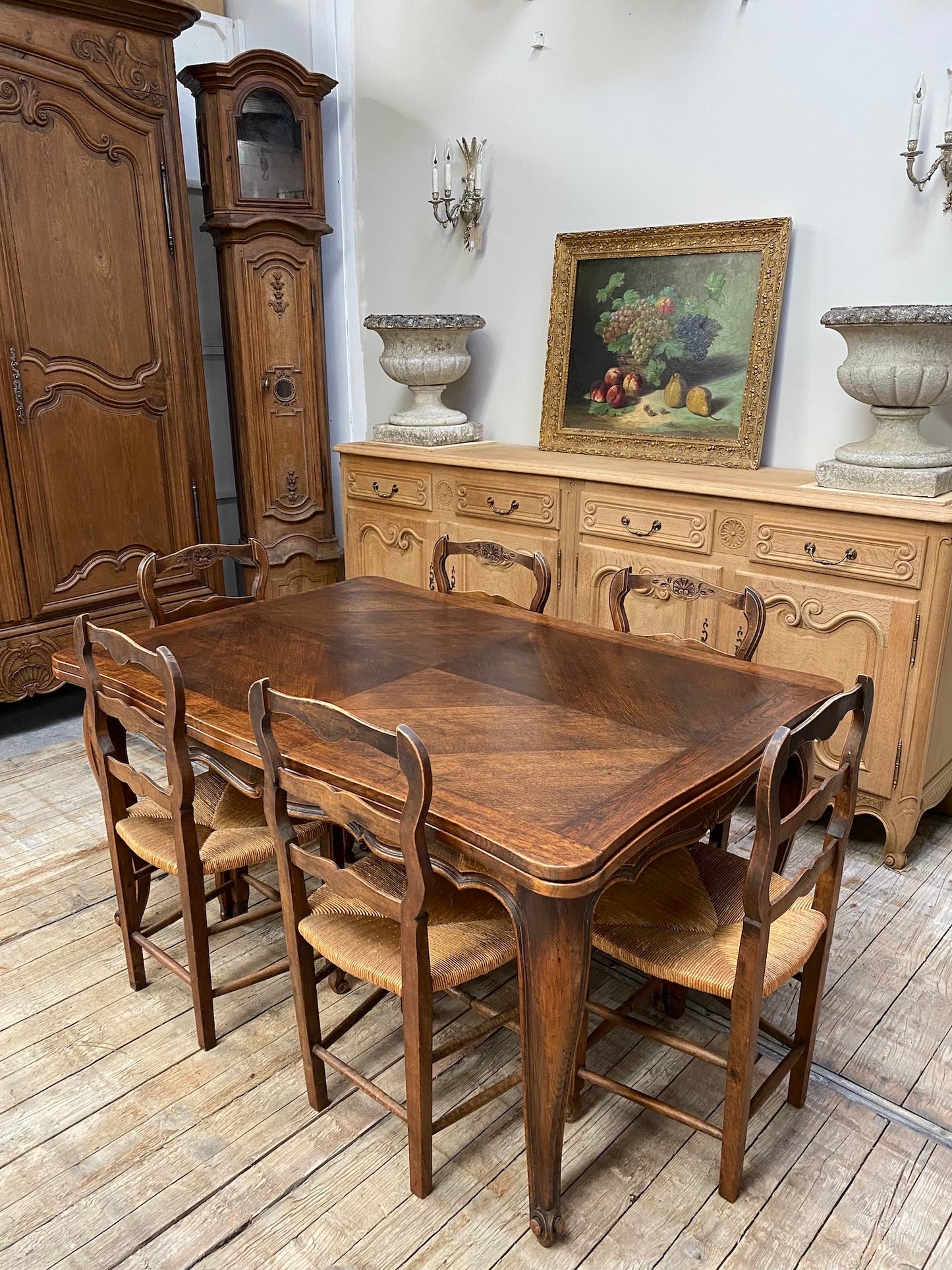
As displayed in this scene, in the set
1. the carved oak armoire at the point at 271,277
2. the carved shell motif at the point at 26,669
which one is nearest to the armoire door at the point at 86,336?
the carved shell motif at the point at 26,669

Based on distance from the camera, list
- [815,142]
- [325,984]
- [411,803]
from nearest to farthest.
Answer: [411,803] < [325,984] < [815,142]

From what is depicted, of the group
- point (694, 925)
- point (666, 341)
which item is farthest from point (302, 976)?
point (666, 341)

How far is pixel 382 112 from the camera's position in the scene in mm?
4164

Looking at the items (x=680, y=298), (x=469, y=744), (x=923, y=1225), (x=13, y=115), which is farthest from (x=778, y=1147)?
(x=13, y=115)

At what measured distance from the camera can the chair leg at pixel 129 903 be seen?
2062 mm

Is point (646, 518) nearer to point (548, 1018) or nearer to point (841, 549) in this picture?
point (841, 549)

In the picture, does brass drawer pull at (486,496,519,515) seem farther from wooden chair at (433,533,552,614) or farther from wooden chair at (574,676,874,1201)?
wooden chair at (574,676,874,1201)

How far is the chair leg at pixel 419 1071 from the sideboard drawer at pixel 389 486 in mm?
2412

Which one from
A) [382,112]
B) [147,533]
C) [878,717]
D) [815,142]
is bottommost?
[878,717]

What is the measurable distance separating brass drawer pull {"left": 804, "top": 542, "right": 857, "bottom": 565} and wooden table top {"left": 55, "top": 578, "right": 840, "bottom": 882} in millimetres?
705

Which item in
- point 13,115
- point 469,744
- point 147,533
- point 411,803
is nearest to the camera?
point 411,803

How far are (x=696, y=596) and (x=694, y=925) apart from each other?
2.70 ft

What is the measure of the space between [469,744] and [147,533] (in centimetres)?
252

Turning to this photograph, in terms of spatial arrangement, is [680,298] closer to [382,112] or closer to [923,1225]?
[382,112]
